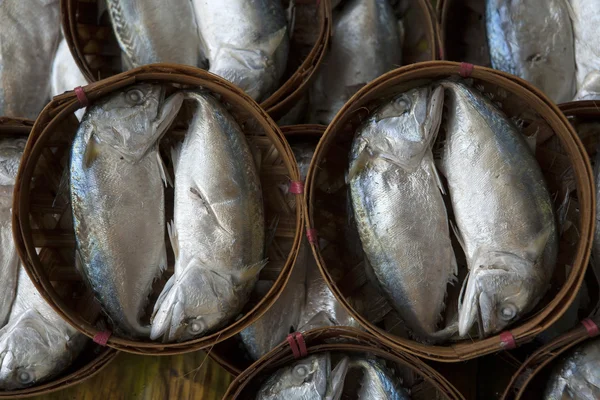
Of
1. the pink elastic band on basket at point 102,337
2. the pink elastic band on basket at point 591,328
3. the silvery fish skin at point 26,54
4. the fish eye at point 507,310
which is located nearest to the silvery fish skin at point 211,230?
the pink elastic band on basket at point 102,337

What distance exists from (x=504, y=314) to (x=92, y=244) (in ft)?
3.74

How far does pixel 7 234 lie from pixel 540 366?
1663 mm

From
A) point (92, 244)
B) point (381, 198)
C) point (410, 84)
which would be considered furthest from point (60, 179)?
point (410, 84)

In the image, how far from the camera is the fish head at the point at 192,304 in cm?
142

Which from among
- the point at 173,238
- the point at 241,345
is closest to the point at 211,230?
the point at 173,238

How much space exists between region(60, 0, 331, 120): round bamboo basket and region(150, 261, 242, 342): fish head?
1.88 feet

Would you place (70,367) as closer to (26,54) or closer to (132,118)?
(132,118)

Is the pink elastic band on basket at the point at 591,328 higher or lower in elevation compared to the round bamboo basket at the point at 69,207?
lower

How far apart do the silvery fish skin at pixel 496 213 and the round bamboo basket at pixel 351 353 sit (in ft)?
0.60

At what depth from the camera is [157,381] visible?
192 cm

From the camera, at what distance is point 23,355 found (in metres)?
1.56

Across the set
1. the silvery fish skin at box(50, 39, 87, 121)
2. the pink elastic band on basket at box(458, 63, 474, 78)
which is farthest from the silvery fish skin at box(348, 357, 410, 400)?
the silvery fish skin at box(50, 39, 87, 121)

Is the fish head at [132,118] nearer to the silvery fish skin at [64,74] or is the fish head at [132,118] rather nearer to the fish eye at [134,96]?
the fish eye at [134,96]

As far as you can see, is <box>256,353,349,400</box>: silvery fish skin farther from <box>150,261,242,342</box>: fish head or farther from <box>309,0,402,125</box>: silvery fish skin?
<box>309,0,402,125</box>: silvery fish skin
